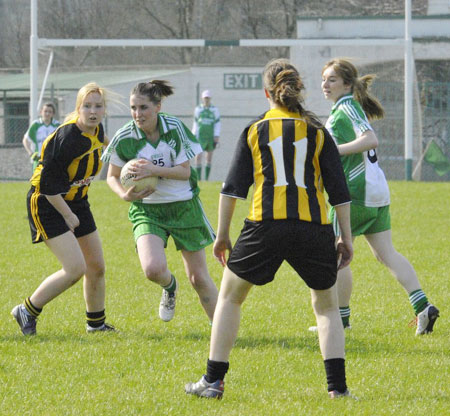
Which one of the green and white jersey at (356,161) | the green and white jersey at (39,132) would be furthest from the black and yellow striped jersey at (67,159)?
the green and white jersey at (39,132)

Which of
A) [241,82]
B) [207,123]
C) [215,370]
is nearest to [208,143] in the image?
[207,123]

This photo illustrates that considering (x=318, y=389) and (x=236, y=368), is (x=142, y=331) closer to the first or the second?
(x=236, y=368)

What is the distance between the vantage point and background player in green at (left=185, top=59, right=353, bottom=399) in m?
4.37

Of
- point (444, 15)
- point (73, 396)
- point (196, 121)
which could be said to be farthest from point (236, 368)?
point (444, 15)

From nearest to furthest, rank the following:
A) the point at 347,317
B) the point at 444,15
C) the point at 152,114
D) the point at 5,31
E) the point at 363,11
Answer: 1. the point at 152,114
2. the point at 347,317
3. the point at 444,15
4. the point at 363,11
5. the point at 5,31

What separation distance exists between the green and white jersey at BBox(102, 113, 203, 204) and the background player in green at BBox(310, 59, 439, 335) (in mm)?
1030

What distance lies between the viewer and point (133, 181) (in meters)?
5.73

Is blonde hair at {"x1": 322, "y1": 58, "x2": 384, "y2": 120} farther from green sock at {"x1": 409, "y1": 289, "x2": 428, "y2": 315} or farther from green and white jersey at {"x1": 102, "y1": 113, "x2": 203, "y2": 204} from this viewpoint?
green sock at {"x1": 409, "y1": 289, "x2": 428, "y2": 315}

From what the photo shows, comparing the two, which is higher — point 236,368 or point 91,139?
point 91,139

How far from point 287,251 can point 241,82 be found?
Answer: 2514 cm

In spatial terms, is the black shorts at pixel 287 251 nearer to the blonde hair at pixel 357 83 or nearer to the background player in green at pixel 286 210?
the background player in green at pixel 286 210

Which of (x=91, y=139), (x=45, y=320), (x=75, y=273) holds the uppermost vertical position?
(x=91, y=139)

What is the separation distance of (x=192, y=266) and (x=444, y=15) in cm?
2104

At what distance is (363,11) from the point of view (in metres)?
35.5
